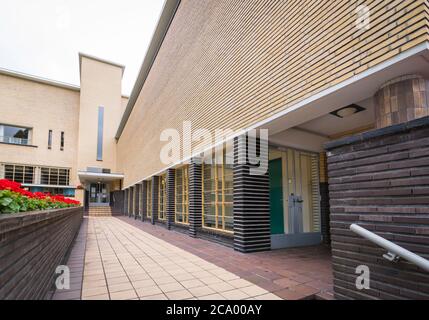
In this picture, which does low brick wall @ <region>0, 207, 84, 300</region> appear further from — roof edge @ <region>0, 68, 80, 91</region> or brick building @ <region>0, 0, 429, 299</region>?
roof edge @ <region>0, 68, 80, 91</region>

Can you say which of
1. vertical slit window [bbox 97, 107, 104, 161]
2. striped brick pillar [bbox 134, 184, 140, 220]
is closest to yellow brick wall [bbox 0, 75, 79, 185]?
vertical slit window [bbox 97, 107, 104, 161]

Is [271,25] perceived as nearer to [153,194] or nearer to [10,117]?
[153,194]

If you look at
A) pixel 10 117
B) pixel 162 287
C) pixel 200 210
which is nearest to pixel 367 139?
pixel 162 287

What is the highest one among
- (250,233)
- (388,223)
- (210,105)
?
(210,105)

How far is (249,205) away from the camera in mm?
5746

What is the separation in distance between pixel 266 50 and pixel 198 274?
175 inches

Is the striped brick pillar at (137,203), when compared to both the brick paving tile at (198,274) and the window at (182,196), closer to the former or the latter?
the window at (182,196)

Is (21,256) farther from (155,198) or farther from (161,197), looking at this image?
(155,198)

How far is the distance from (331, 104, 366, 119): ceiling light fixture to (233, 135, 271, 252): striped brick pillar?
71.8 inches

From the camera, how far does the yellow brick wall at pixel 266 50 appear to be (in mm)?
3082

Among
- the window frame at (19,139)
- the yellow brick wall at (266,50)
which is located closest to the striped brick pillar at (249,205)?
the yellow brick wall at (266,50)

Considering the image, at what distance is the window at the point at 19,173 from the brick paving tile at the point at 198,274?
79.1 ft

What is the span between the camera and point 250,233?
5.68m
